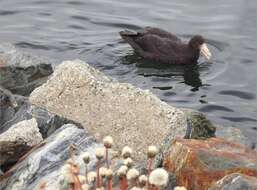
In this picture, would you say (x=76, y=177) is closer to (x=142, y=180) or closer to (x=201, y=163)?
(x=142, y=180)

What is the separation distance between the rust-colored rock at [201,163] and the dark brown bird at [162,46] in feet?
22.2

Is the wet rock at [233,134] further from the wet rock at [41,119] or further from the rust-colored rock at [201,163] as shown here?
the rust-colored rock at [201,163]

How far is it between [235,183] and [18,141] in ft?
7.33

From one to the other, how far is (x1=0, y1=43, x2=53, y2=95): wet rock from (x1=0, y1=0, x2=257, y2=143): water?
1894 mm

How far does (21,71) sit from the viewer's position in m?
10.4

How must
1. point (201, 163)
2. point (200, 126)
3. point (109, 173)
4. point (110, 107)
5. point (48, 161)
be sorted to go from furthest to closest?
point (200, 126)
point (110, 107)
point (201, 163)
point (48, 161)
point (109, 173)

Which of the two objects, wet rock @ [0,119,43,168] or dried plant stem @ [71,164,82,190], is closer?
dried plant stem @ [71,164,82,190]

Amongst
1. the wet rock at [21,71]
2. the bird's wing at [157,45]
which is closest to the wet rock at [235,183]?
the wet rock at [21,71]

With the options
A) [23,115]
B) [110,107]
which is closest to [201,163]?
[110,107]

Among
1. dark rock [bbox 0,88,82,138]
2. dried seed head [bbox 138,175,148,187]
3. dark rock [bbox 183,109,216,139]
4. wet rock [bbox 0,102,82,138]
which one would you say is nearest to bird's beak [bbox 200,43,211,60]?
dark rock [bbox 183,109,216,139]

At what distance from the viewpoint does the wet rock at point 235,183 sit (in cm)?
540

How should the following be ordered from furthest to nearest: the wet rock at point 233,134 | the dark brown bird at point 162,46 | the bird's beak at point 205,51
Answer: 1. the dark brown bird at point 162,46
2. the bird's beak at point 205,51
3. the wet rock at point 233,134

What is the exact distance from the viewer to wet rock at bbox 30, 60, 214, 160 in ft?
24.9

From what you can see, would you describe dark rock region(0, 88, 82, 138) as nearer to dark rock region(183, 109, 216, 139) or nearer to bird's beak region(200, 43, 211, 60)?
dark rock region(183, 109, 216, 139)
